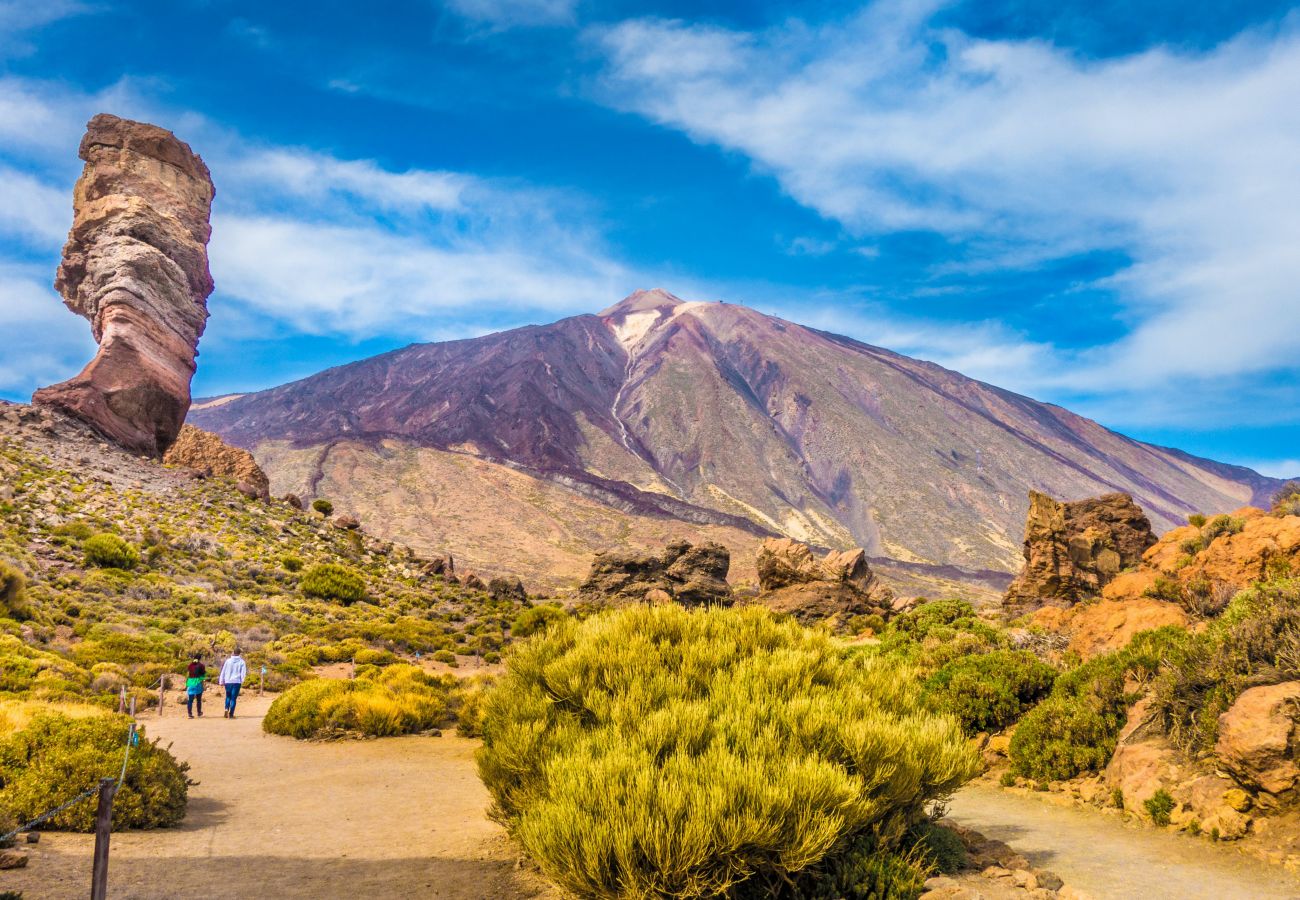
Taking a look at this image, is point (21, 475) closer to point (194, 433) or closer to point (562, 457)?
point (194, 433)

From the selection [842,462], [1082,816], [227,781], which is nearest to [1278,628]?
[1082,816]

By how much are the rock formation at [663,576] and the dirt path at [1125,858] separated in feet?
97.0

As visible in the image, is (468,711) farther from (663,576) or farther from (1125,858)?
(663,576)

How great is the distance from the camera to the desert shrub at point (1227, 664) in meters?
7.27

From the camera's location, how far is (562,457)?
139m

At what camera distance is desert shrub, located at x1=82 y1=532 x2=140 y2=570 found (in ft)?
94.8

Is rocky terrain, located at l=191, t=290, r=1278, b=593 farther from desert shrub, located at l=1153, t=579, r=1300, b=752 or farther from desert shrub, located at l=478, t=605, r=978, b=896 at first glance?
desert shrub, located at l=1153, t=579, r=1300, b=752

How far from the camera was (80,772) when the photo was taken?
759 cm

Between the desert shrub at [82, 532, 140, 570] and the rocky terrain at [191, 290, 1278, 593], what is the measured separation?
43.6 m

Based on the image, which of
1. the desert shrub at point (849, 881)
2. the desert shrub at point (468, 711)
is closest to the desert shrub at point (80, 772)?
the desert shrub at point (468, 711)

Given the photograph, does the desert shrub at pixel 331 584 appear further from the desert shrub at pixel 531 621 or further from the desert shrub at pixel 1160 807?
the desert shrub at pixel 1160 807

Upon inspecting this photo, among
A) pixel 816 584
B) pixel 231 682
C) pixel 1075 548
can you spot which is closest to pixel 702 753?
pixel 231 682

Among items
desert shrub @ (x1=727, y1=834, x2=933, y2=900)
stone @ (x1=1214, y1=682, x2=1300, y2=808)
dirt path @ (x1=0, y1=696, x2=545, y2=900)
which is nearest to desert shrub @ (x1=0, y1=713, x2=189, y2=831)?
dirt path @ (x1=0, y1=696, x2=545, y2=900)

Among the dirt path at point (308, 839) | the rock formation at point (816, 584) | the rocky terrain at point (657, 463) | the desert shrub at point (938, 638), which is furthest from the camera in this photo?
the rocky terrain at point (657, 463)
